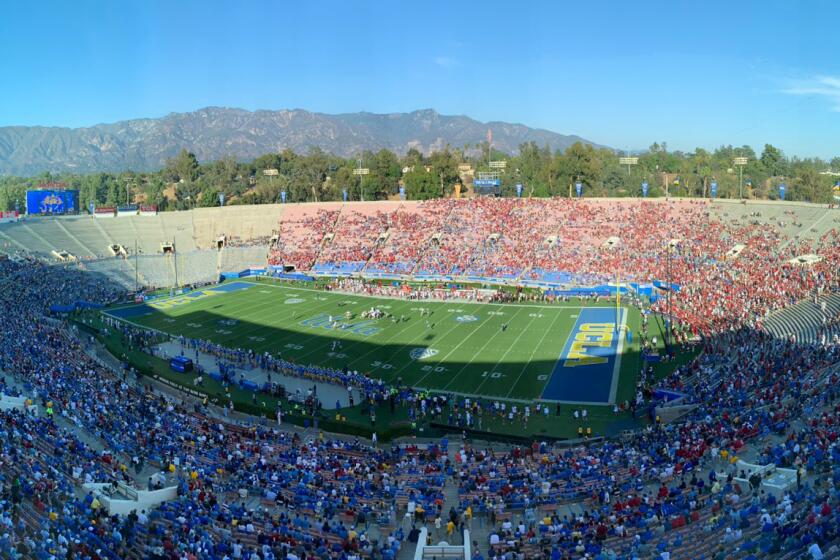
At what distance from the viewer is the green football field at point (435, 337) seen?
27.9 m

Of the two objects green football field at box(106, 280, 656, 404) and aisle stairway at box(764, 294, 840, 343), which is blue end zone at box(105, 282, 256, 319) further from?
aisle stairway at box(764, 294, 840, 343)

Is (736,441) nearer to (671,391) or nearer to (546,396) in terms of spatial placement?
(671,391)

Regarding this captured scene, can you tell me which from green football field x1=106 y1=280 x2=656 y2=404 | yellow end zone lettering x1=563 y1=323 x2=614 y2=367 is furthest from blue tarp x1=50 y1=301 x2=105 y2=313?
yellow end zone lettering x1=563 y1=323 x2=614 y2=367

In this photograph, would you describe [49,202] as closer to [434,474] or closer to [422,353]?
[422,353]

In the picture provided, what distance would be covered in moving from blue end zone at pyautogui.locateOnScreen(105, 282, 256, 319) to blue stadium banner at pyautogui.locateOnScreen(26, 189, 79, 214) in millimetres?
25634

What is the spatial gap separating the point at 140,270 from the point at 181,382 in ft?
95.5

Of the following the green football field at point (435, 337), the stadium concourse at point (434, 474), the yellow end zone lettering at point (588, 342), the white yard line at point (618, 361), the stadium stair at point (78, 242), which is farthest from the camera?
the stadium stair at point (78, 242)

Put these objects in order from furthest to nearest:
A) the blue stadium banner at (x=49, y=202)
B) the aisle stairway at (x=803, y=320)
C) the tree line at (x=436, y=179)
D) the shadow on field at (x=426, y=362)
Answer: the tree line at (x=436, y=179) < the blue stadium banner at (x=49, y=202) < the aisle stairway at (x=803, y=320) < the shadow on field at (x=426, y=362)

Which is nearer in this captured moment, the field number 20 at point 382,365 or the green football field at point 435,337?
the green football field at point 435,337

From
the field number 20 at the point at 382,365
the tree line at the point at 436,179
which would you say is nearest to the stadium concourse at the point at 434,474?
the field number 20 at the point at 382,365

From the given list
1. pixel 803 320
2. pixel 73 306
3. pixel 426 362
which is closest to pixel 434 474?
pixel 426 362

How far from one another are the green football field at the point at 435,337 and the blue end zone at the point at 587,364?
0.04m

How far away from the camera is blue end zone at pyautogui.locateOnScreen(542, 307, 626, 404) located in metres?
26.2

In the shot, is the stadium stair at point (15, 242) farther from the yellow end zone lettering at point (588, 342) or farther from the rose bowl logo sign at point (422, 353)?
the yellow end zone lettering at point (588, 342)
